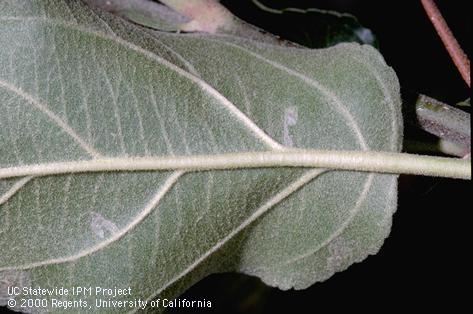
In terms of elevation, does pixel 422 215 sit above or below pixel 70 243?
below

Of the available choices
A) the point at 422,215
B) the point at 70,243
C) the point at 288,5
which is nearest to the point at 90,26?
the point at 70,243

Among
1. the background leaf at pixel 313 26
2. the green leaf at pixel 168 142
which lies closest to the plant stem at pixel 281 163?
the green leaf at pixel 168 142

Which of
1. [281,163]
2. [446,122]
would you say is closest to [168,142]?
[281,163]

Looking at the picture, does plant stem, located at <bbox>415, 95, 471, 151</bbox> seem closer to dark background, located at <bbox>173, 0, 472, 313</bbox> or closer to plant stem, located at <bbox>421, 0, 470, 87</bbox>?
plant stem, located at <bbox>421, 0, 470, 87</bbox>

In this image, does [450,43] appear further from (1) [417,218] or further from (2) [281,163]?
(1) [417,218]

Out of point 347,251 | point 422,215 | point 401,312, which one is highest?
point 347,251

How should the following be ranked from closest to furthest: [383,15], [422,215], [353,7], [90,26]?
[90,26] < [422,215] < [383,15] < [353,7]

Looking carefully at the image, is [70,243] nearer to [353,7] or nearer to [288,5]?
[288,5]

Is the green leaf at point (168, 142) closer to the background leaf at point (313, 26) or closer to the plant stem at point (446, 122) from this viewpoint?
the plant stem at point (446, 122)
